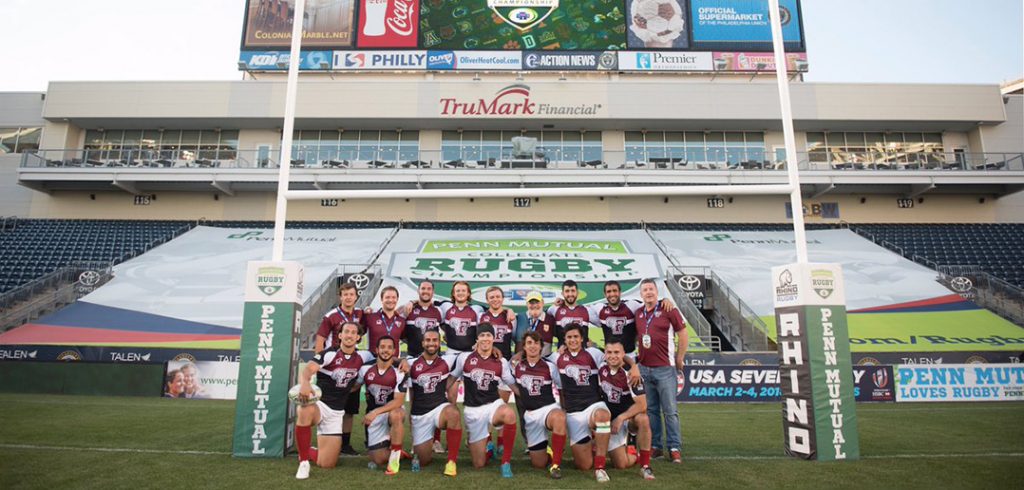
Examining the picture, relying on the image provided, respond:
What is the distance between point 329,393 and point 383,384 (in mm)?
548

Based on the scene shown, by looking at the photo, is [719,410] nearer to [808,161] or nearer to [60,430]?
[60,430]

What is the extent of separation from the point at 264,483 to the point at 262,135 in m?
22.6

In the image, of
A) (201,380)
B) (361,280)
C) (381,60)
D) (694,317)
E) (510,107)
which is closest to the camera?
(201,380)

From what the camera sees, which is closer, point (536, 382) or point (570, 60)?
point (536, 382)

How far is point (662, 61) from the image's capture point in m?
23.8

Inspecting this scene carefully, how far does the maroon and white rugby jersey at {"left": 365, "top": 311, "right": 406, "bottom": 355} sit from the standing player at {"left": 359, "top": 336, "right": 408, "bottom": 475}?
1.49ft

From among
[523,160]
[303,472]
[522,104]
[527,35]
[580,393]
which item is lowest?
[303,472]

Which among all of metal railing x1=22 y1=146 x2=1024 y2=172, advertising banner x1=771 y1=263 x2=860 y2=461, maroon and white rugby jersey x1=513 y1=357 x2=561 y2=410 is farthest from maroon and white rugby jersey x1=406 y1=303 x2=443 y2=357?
metal railing x1=22 y1=146 x2=1024 y2=172

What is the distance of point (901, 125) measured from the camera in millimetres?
24016

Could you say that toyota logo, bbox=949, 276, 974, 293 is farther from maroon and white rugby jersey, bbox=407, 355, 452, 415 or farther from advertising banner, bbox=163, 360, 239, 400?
advertising banner, bbox=163, 360, 239, 400

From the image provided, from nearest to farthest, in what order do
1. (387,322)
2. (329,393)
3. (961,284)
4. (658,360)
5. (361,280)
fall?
1. (329,393)
2. (658,360)
3. (387,322)
4. (961,284)
5. (361,280)

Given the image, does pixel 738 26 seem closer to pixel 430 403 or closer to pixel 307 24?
pixel 307 24

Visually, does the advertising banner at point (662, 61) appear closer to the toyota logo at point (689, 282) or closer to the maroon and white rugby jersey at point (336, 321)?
the toyota logo at point (689, 282)

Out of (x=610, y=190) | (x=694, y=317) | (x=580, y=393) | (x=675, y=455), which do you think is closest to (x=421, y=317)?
(x=580, y=393)
